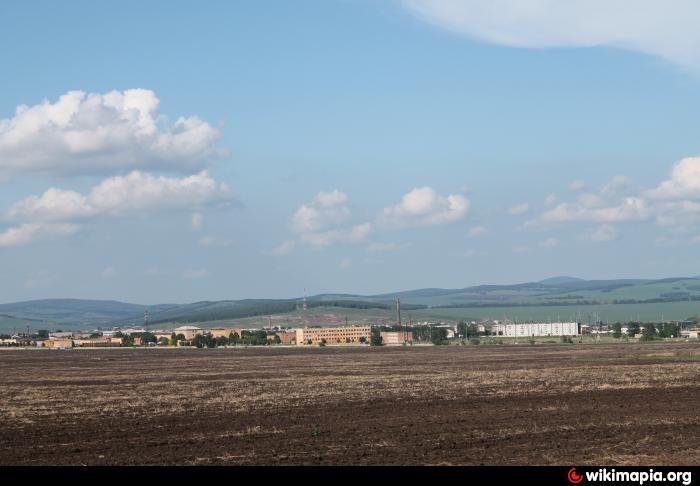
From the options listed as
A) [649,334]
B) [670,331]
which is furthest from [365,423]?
[670,331]

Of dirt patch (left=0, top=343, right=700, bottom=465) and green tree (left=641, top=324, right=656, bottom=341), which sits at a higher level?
dirt patch (left=0, top=343, right=700, bottom=465)

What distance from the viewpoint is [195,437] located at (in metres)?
27.3

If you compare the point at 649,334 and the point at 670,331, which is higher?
the point at 670,331

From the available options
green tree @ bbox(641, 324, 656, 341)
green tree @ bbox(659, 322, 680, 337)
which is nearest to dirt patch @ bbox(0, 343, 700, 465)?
green tree @ bbox(641, 324, 656, 341)

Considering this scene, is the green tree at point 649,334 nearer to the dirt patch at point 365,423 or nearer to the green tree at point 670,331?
the green tree at point 670,331

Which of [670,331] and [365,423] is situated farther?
[670,331]

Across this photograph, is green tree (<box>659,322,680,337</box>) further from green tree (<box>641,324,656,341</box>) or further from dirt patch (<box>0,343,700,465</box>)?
dirt patch (<box>0,343,700,465</box>)

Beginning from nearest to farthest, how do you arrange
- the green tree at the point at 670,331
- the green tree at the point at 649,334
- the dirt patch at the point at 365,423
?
the dirt patch at the point at 365,423
the green tree at the point at 649,334
the green tree at the point at 670,331

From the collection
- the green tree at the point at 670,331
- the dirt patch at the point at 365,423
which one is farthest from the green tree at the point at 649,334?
the dirt patch at the point at 365,423

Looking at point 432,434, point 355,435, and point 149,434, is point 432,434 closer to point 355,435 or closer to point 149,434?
point 355,435

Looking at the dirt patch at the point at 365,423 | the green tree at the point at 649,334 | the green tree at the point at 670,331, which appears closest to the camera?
the dirt patch at the point at 365,423

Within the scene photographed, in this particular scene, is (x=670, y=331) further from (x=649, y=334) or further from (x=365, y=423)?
(x=365, y=423)

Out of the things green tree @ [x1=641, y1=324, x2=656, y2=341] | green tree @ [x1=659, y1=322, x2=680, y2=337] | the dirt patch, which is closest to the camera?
the dirt patch
